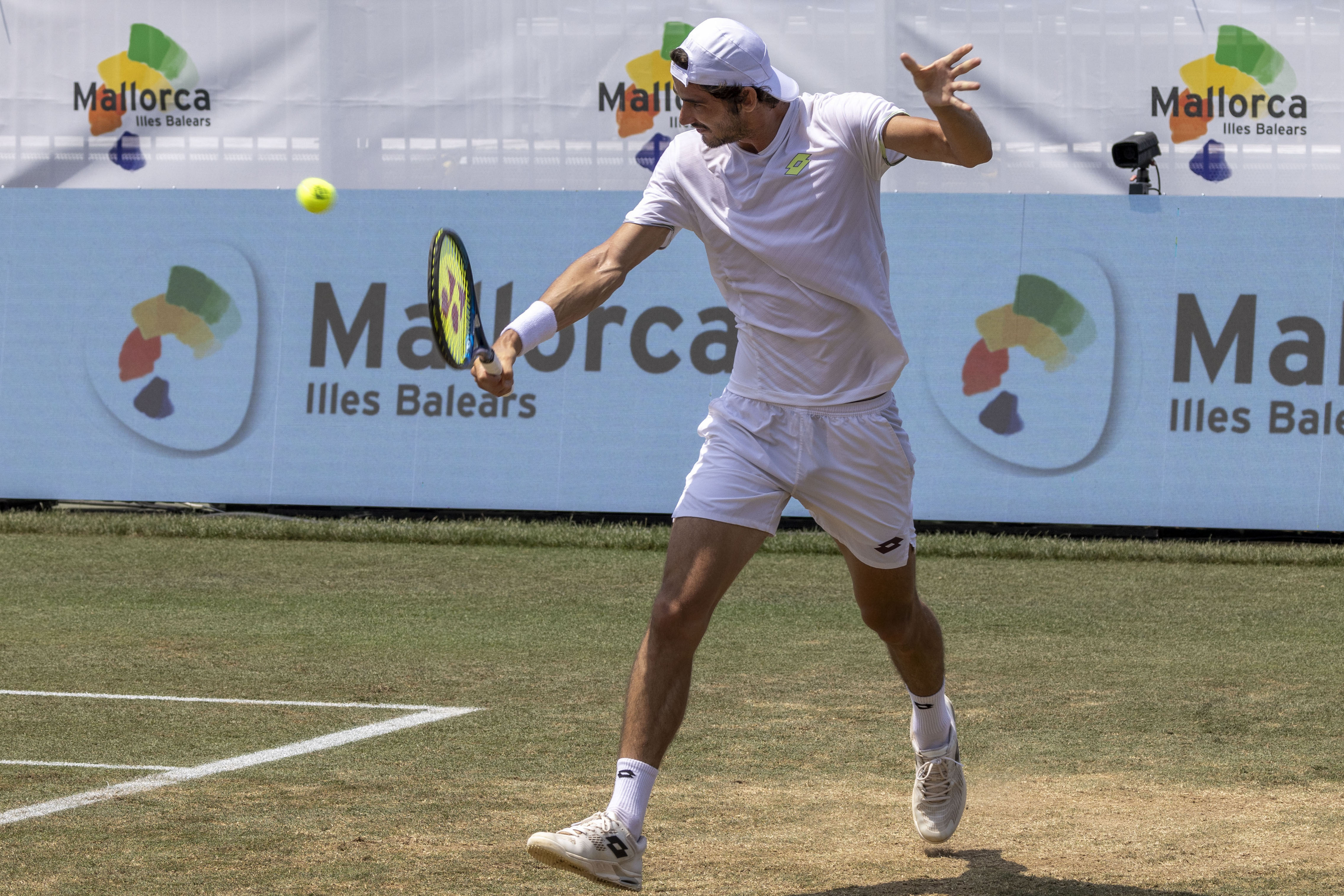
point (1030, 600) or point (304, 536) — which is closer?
point (1030, 600)

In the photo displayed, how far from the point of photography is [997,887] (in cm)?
427

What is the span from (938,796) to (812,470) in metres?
1.01

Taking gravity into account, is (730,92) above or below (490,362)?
above

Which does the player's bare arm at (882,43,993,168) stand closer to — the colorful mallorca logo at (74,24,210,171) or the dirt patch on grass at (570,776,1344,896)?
the dirt patch on grass at (570,776,1344,896)

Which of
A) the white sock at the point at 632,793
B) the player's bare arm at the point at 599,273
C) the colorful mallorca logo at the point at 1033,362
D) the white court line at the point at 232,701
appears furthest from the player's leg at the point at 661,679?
the colorful mallorca logo at the point at 1033,362

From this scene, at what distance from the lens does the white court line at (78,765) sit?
5398mm

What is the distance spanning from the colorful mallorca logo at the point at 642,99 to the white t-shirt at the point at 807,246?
981 centimetres

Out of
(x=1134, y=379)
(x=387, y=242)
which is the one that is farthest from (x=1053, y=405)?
(x=387, y=242)

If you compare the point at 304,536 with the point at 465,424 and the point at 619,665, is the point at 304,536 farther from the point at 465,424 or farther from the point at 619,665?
the point at 619,665

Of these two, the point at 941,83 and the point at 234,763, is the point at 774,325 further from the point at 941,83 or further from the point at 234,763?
the point at 234,763

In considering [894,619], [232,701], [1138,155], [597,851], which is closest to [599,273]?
[894,619]

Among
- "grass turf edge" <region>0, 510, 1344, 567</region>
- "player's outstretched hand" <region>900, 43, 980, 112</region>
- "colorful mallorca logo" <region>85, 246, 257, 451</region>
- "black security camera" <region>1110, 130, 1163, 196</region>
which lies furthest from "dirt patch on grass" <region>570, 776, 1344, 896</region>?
"colorful mallorca logo" <region>85, 246, 257, 451</region>

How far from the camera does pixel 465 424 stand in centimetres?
1273

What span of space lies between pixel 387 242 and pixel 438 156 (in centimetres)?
164
